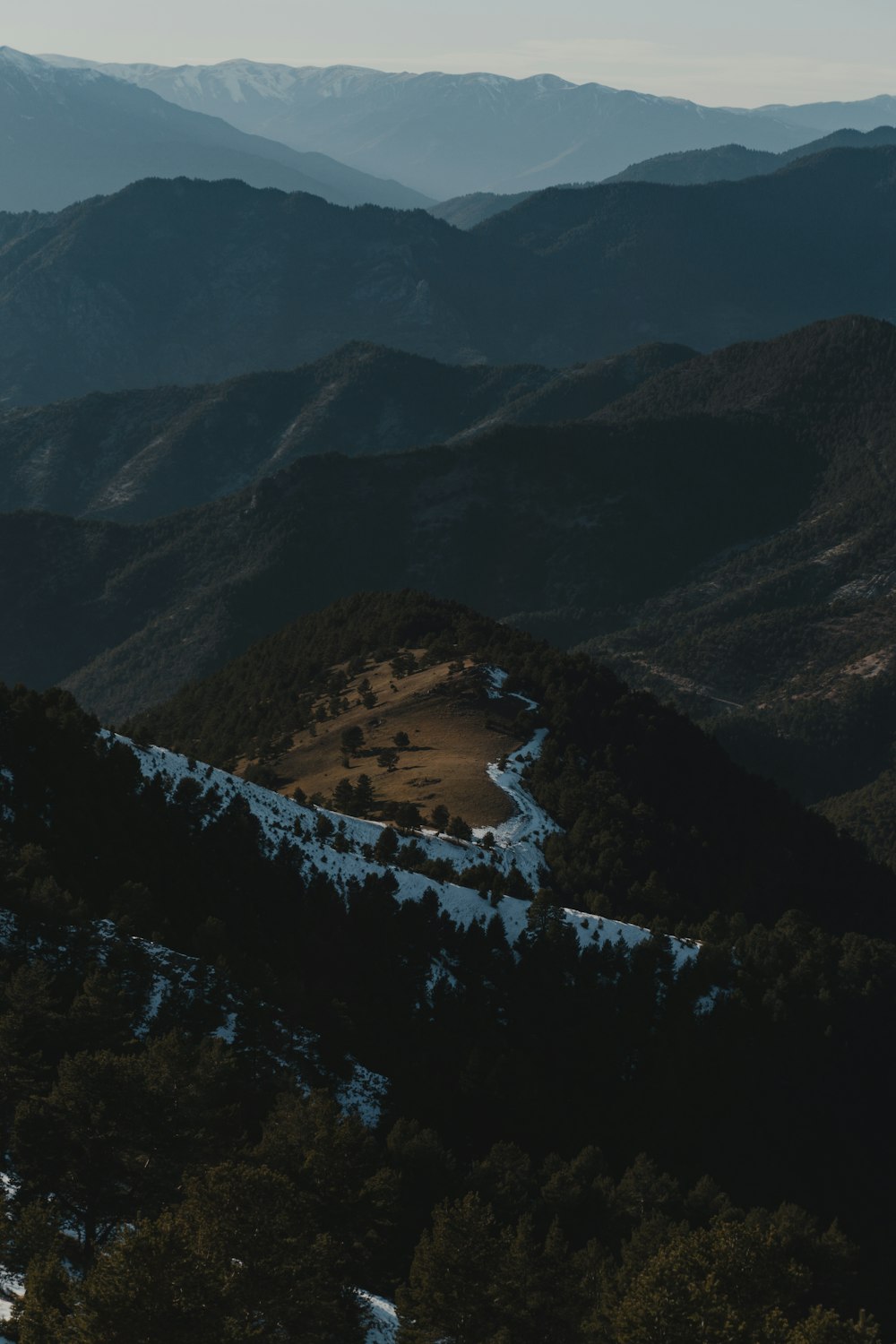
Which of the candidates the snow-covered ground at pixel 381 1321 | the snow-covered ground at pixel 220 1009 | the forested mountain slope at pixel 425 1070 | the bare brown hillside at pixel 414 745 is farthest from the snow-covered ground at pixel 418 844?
the snow-covered ground at pixel 381 1321

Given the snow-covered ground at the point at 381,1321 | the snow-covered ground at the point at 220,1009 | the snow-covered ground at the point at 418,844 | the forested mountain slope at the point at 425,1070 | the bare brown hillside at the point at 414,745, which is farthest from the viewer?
the bare brown hillside at the point at 414,745

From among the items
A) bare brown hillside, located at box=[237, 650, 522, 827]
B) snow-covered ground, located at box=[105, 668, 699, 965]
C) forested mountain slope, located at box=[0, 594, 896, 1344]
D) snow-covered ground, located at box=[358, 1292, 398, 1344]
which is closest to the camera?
forested mountain slope, located at box=[0, 594, 896, 1344]

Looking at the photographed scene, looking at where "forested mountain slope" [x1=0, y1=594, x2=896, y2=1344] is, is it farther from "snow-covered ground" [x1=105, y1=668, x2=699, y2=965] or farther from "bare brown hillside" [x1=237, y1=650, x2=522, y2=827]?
"bare brown hillside" [x1=237, y1=650, x2=522, y2=827]

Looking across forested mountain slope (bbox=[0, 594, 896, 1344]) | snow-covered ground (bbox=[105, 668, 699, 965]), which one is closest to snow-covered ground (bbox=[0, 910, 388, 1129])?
forested mountain slope (bbox=[0, 594, 896, 1344])

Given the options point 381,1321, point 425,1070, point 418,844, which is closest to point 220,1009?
point 425,1070

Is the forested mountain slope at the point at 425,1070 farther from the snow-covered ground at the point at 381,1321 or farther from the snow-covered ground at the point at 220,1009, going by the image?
the snow-covered ground at the point at 381,1321

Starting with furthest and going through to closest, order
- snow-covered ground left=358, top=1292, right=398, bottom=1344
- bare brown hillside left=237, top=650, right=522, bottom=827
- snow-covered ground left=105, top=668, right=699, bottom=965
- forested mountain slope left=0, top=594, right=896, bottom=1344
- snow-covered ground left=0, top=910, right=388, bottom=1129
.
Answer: bare brown hillside left=237, top=650, right=522, bottom=827
snow-covered ground left=105, top=668, right=699, bottom=965
snow-covered ground left=0, top=910, right=388, bottom=1129
snow-covered ground left=358, top=1292, right=398, bottom=1344
forested mountain slope left=0, top=594, right=896, bottom=1344

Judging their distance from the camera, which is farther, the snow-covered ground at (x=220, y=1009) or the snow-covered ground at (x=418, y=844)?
the snow-covered ground at (x=418, y=844)
